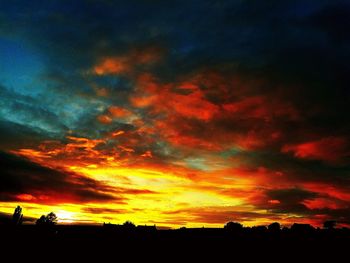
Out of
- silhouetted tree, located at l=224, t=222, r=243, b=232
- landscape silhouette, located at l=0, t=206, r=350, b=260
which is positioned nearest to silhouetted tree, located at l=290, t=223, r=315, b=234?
landscape silhouette, located at l=0, t=206, r=350, b=260

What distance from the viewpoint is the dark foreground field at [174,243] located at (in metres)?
19.3

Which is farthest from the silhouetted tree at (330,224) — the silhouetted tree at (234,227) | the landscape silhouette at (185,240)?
the silhouetted tree at (234,227)

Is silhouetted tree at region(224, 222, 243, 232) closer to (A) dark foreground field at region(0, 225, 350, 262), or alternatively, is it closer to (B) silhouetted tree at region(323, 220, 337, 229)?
(A) dark foreground field at region(0, 225, 350, 262)

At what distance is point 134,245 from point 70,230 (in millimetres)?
6405

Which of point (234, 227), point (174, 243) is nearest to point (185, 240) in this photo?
point (174, 243)

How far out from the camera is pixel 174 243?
22578 millimetres

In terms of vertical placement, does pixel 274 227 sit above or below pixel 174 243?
above

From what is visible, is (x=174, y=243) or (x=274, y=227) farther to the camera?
(x=274, y=227)

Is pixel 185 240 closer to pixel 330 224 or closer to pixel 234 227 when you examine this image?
pixel 234 227

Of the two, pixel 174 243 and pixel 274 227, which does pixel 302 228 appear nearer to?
pixel 274 227

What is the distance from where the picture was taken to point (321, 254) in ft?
61.2

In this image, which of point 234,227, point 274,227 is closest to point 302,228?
point 274,227

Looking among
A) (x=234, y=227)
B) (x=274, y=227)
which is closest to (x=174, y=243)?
(x=234, y=227)

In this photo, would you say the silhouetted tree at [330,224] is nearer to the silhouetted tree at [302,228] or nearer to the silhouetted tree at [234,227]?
the silhouetted tree at [302,228]
